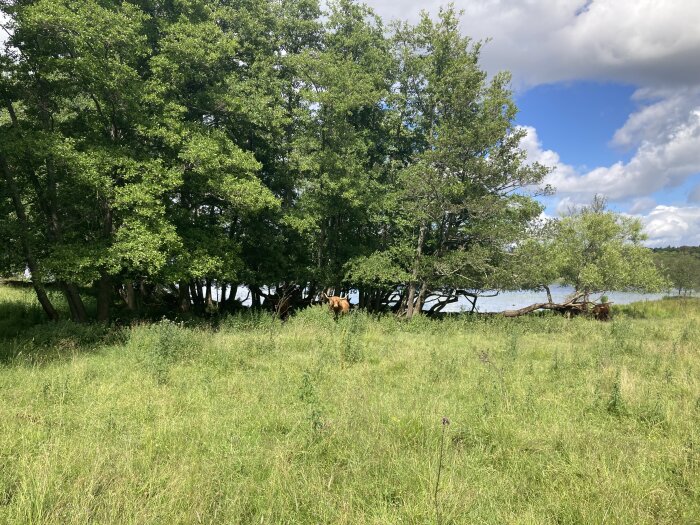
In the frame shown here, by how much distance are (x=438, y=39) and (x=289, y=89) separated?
762 centimetres

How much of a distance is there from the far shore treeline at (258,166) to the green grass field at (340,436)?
567 cm

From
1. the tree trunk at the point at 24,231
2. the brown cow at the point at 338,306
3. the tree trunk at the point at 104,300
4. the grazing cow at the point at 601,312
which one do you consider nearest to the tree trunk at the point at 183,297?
the tree trunk at the point at 104,300

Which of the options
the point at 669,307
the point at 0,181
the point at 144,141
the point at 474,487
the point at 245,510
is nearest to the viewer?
the point at 245,510

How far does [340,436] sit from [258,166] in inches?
539

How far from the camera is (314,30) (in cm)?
2228

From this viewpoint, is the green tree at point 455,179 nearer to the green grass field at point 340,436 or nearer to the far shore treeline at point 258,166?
the far shore treeline at point 258,166

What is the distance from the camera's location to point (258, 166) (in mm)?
16750

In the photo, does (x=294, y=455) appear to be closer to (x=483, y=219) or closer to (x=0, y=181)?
(x=0, y=181)

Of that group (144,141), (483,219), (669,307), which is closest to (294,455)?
(144,141)

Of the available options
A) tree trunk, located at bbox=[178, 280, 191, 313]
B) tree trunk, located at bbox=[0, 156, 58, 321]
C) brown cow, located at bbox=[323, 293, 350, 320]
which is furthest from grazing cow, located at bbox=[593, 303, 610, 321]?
tree trunk, located at bbox=[0, 156, 58, 321]

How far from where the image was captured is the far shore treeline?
12906mm

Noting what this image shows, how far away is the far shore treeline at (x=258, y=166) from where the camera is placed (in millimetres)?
12906

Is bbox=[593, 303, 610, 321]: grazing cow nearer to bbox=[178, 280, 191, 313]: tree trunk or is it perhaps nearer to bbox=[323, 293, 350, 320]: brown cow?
bbox=[323, 293, 350, 320]: brown cow

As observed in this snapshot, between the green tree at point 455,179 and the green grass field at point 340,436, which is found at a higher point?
the green tree at point 455,179
